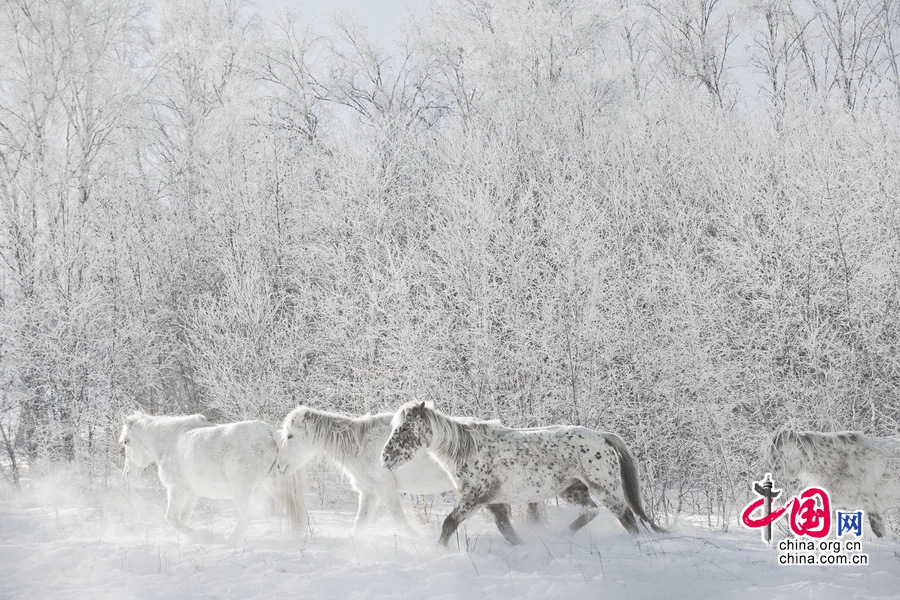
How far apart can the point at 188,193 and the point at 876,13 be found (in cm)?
2273

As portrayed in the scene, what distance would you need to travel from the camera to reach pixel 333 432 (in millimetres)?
7738

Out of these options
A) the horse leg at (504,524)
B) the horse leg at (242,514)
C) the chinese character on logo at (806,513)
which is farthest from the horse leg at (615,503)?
the horse leg at (242,514)

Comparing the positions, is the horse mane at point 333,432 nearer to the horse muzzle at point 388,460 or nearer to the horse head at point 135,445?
the horse muzzle at point 388,460

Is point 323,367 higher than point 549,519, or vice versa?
point 323,367

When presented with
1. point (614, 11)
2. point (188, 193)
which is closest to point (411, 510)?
point (188, 193)

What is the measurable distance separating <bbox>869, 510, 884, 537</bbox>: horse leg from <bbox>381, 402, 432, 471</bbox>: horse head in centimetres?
462

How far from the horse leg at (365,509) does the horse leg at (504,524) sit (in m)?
1.61

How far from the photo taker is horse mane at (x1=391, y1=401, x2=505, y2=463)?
666 centimetres

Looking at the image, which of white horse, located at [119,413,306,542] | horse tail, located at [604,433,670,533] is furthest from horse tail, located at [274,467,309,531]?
horse tail, located at [604,433,670,533]

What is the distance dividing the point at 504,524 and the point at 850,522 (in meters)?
3.54

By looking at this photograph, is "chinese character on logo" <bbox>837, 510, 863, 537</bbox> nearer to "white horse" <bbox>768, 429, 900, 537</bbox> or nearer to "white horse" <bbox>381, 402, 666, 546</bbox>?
"white horse" <bbox>768, 429, 900, 537</bbox>

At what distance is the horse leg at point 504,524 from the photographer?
668 centimetres

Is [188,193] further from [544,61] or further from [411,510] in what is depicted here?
[411,510]

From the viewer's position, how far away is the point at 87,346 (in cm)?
1686
